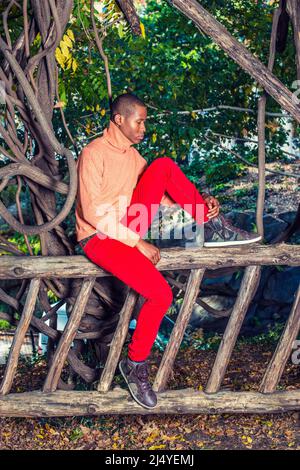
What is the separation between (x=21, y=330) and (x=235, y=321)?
1.31 m

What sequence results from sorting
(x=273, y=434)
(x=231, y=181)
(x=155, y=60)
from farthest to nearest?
(x=231, y=181)
(x=155, y=60)
(x=273, y=434)

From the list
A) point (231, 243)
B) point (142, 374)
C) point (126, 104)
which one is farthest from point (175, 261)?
point (126, 104)

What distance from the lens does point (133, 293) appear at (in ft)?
13.9

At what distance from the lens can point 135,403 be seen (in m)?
4.27

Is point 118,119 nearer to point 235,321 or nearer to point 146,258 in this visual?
point 146,258

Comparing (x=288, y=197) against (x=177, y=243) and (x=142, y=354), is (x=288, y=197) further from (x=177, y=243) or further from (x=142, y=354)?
(x=142, y=354)

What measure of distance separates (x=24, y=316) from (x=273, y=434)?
1.76 meters

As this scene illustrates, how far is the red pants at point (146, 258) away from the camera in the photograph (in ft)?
13.0

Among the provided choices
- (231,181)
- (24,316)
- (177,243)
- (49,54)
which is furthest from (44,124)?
(231,181)

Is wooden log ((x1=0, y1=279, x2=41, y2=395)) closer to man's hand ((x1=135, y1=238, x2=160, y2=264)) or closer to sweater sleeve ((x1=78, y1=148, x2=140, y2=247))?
sweater sleeve ((x1=78, y1=148, x2=140, y2=247))

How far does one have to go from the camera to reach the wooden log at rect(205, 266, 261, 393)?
426cm

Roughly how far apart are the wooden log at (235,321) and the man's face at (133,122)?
1060mm

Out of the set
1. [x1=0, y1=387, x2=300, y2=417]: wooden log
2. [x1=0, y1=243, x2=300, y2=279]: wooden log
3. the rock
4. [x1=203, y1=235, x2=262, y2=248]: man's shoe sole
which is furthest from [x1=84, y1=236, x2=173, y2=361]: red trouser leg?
the rock

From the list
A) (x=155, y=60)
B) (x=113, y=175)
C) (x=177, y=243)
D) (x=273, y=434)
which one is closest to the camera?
(x=113, y=175)
